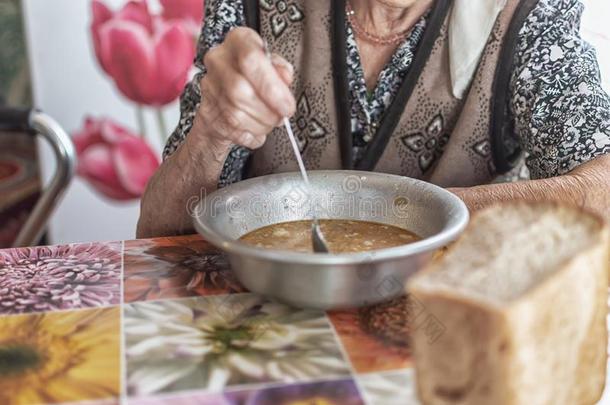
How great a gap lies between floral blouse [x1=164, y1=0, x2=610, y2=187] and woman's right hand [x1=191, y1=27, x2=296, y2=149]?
37 cm

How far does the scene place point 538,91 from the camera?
5.03 ft


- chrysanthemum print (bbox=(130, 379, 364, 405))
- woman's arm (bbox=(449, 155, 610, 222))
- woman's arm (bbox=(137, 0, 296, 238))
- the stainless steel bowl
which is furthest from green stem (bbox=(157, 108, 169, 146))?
chrysanthemum print (bbox=(130, 379, 364, 405))

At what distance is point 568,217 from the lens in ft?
3.02

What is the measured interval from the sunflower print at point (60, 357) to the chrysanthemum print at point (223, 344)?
26 millimetres

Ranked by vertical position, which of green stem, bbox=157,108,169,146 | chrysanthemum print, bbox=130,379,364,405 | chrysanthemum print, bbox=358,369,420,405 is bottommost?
green stem, bbox=157,108,169,146

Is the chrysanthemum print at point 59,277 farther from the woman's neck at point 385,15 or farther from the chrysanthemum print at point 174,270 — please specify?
the woman's neck at point 385,15

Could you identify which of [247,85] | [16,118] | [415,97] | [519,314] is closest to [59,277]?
[247,85]

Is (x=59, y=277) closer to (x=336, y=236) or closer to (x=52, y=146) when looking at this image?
(x=336, y=236)

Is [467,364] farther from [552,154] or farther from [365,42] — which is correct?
[365,42]

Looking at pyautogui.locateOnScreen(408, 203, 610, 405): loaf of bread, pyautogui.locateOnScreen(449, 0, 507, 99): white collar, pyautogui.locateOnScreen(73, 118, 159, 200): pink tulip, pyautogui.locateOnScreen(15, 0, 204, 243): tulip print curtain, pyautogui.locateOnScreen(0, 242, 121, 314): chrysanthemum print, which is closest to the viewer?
pyautogui.locateOnScreen(408, 203, 610, 405): loaf of bread

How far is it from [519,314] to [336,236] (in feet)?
1.67

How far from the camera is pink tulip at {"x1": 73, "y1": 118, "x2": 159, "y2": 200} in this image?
2.86 metres

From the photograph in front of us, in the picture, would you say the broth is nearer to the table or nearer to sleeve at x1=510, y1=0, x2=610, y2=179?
the table

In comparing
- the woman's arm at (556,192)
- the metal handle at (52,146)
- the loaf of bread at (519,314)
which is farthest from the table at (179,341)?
the metal handle at (52,146)
